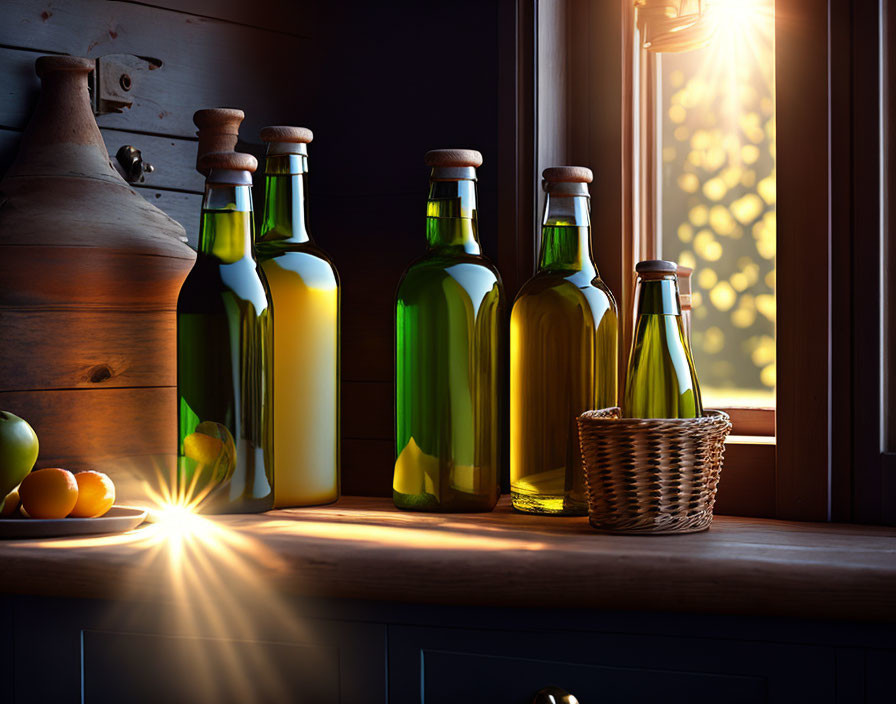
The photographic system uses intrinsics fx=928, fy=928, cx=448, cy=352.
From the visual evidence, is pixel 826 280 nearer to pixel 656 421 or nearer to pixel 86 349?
pixel 656 421

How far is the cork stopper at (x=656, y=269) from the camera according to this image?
970mm

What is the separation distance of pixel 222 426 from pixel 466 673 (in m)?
0.40

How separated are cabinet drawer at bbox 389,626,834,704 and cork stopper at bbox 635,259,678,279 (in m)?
0.37

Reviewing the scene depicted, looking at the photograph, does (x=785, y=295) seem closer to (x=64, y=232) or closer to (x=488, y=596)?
(x=488, y=596)

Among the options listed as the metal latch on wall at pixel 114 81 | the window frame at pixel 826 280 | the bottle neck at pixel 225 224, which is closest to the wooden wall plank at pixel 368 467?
the bottle neck at pixel 225 224

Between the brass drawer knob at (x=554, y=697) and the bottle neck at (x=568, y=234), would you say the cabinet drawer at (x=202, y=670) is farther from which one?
the bottle neck at (x=568, y=234)

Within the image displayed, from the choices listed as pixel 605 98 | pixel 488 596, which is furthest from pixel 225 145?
pixel 488 596

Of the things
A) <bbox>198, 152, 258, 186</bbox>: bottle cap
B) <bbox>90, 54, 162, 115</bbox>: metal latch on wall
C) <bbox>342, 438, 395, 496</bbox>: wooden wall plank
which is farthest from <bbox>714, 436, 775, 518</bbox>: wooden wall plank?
<bbox>90, 54, 162, 115</bbox>: metal latch on wall

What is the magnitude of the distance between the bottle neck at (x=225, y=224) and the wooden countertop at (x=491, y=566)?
317 millimetres

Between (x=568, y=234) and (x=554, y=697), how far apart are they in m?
0.52

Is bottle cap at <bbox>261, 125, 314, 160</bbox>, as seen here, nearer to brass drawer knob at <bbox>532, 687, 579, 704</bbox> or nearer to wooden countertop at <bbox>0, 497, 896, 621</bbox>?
wooden countertop at <bbox>0, 497, 896, 621</bbox>

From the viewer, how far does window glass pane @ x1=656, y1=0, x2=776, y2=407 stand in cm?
118

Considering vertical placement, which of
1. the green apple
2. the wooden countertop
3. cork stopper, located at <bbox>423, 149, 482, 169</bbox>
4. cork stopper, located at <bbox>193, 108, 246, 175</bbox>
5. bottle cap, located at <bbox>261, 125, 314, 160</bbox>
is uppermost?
cork stopper, located at <bbox>193, 108, 246, 175</bbox>

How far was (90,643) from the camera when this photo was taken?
0.92 meters
